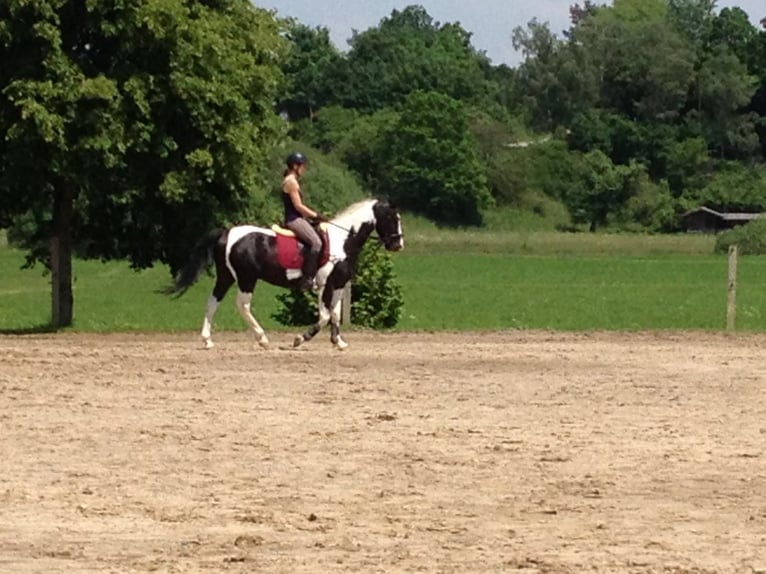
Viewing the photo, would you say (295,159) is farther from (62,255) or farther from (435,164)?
(435,164)

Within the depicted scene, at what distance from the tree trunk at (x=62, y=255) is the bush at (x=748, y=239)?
46995 mm

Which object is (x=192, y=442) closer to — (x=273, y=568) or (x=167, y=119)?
(x=273, y=568)

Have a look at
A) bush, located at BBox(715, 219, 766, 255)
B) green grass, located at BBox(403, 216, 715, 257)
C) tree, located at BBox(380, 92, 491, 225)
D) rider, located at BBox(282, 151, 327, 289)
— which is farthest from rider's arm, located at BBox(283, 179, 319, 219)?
tree, located at BBox(380, 92, 491, 225)

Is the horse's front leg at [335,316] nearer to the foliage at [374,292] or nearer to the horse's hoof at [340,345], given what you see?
the horse's hoof at [340,345]

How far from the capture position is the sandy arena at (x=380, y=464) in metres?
8.77

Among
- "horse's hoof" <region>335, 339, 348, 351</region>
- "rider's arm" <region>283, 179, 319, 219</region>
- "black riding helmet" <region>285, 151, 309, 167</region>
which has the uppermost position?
"black riding helmet" <region>285, 151, 309, 167</region>

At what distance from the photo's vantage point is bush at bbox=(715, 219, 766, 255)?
73.3 m

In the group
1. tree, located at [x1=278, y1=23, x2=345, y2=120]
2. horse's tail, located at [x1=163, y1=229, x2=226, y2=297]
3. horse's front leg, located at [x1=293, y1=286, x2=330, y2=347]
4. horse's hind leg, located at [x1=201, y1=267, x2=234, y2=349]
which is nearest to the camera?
horse's front leg, located at [x1=293, y1=286, x2=330, y2=347]

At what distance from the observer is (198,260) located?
21.7m

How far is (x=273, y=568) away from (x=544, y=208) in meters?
98.9

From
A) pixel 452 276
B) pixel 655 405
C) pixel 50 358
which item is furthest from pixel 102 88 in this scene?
pixel 452 276

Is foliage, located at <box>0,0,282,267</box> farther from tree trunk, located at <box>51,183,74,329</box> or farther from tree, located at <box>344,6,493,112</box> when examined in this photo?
tree, located at <box>344,6,493,112</box>

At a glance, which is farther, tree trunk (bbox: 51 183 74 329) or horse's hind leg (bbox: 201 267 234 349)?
tree trunk (bbox: 51 183 74 329)

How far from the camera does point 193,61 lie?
2619 centimetres
